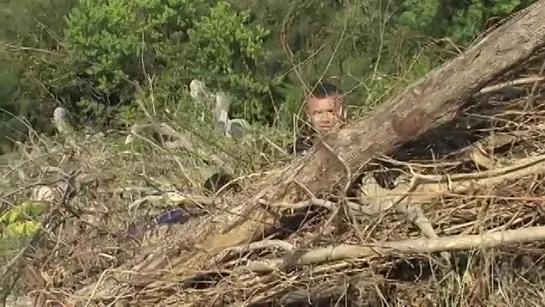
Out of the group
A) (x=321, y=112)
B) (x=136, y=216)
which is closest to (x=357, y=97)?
(x=321, y=112)

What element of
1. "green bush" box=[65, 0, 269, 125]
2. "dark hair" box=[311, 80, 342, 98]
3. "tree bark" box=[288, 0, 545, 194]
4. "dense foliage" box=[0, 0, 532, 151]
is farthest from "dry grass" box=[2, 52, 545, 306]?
"green bush" box=[65, 0, 269, 125]

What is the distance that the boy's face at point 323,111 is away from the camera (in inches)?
116

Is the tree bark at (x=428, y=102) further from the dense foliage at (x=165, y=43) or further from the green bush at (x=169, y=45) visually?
the green bush at (x=169, y=45)

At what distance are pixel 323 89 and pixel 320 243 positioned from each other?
712 millimetres

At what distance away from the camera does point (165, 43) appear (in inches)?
325

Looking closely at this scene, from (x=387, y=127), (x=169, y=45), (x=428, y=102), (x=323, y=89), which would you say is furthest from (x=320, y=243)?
(x=169, y=45)

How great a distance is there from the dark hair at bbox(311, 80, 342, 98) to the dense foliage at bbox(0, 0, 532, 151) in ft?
9.43

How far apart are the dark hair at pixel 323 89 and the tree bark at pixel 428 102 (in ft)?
1.28

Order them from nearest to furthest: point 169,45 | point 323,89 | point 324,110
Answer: point 324,110 → point 323,89 → point 169,45

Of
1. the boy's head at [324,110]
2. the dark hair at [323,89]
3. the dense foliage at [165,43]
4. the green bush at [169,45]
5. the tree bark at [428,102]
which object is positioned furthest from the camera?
the green bush at [169,45]

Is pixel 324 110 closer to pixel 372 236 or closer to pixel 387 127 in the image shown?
pixel 387 127

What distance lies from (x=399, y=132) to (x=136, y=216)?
94 cm

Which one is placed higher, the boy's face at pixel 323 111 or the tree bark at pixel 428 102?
the tree bark at pixel 428 102

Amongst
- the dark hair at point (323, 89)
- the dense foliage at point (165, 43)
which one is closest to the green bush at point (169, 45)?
the dense foliage at point (165, 43)
